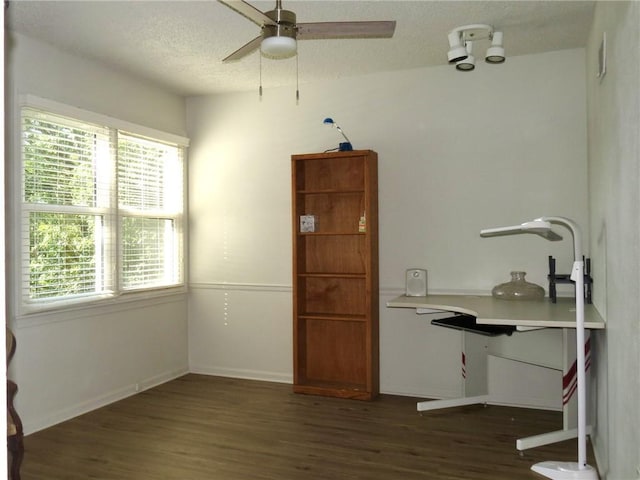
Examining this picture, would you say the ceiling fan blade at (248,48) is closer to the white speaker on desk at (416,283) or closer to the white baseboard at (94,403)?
A: the white speaker on desk at (416,283)

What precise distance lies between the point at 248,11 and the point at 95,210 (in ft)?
8.30

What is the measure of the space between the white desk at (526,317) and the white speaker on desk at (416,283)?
0.35 ft

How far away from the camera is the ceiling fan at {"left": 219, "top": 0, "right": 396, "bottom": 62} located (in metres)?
2.39

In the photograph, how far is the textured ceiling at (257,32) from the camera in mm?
3326

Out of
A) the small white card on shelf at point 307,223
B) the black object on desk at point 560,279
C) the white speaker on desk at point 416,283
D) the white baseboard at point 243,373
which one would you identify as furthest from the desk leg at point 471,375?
the small white card on shelf at point 307,223

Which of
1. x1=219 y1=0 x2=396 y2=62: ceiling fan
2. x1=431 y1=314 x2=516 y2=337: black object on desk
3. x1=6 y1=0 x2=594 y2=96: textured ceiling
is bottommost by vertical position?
x1=431 y1=314 x2=516 y2=337: black object on desk

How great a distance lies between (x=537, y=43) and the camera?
3990 mm

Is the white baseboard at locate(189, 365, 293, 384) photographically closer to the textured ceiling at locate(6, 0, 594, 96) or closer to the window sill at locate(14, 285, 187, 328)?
the window sill at locate(14, 285, 187, 328)

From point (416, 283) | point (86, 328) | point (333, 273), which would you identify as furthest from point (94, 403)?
point (416, 283)

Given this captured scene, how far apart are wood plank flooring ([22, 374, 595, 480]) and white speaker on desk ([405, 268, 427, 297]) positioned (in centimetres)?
88

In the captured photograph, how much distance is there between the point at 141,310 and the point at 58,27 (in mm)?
2333

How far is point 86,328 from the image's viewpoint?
420 centimetres

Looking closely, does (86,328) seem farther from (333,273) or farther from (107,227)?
(333,273)

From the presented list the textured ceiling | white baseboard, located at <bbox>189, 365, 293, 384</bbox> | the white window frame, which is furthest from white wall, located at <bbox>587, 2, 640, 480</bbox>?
the white window frame
